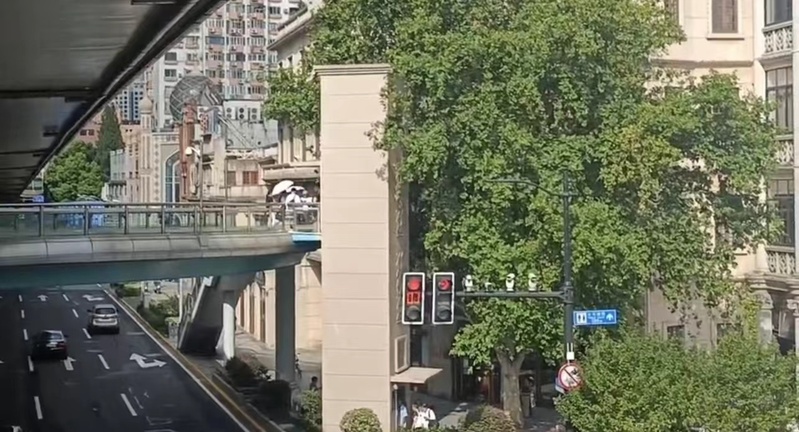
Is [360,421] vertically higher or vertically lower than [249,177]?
lower

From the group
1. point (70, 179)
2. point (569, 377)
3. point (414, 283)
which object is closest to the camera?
point (414, 283)

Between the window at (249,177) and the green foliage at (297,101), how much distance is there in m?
30.5

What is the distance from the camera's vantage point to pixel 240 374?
119ft

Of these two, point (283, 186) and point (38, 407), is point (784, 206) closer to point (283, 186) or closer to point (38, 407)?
point (38, 407)

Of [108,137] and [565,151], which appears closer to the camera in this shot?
[565,151]

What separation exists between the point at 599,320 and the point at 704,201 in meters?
8.02

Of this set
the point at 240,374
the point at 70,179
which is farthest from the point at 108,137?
the point at 240,374

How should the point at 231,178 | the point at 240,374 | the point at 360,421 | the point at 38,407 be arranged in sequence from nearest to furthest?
the point at 360,421, the point at 38,407, the point at 240,374, the point at 231,178

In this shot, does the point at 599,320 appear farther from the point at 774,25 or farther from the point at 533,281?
the point at 774,25

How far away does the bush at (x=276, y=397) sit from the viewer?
103ft

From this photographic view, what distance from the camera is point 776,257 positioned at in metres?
31.8

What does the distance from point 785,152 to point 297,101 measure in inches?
554

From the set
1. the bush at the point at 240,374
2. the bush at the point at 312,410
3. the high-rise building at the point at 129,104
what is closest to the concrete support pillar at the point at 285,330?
the bush at the point at 240,374

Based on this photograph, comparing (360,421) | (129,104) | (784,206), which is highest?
(129,104)
